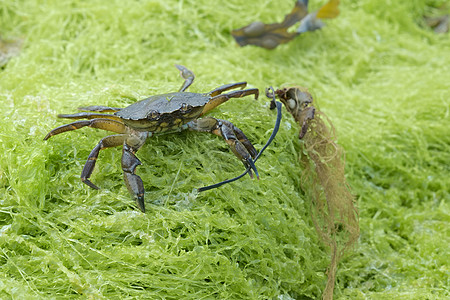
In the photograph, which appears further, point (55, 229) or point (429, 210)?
point (429, 210)

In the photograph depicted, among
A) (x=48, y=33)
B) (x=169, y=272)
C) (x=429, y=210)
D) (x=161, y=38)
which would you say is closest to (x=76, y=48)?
(x=48, y=33)

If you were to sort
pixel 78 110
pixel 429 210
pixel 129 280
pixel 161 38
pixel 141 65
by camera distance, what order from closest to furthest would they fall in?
pixel 129 280 → pixel 78 110 → pixel 429 210 → pixel 141 65 → pixel 161 38

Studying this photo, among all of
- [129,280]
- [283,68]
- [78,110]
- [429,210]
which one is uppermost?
[78,110]

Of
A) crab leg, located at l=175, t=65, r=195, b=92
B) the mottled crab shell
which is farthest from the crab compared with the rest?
crab leg, located at l=175, t=65, r=195, b=92

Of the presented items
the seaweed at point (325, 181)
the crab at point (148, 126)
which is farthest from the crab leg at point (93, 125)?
the seaweed at point (325, 181)

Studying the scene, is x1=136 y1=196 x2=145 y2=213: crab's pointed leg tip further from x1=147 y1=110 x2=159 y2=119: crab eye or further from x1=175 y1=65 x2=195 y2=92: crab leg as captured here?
x1=175 y1=65 x2=195 y2=92: crab leg

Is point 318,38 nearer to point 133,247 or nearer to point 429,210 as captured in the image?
point 429,210
